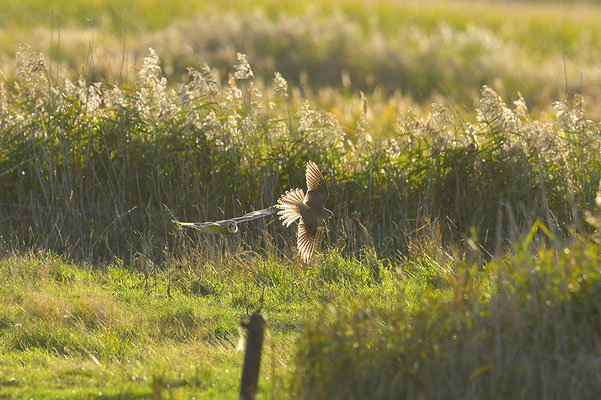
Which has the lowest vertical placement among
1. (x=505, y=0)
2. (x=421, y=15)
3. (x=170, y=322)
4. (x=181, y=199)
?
(x=170, y=322)

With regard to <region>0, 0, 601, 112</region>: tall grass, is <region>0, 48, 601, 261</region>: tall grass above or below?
below

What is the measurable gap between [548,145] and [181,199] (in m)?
3.97

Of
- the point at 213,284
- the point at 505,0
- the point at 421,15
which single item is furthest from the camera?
the point at 505,0

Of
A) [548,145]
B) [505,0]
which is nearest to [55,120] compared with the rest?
[548,145]

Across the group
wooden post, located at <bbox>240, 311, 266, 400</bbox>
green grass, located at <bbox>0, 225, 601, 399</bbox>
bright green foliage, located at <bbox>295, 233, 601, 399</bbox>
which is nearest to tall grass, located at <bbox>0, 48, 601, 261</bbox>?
green grass, located at <bbox>0, 225, 601, 399</bbox>

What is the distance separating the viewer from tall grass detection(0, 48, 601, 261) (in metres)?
8.55

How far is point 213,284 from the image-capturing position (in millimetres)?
7199

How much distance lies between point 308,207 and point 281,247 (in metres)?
1.54

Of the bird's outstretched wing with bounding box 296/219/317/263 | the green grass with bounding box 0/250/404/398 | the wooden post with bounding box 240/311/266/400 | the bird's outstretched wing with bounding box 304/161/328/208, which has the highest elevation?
the bird's outstretched wing with bounding box 304/161/328/208

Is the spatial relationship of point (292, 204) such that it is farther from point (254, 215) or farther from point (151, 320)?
point (151, 320)

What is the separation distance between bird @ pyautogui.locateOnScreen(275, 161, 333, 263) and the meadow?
0.48 meters

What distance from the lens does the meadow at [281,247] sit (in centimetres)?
457

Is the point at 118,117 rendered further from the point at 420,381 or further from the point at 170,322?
the point at 420,381

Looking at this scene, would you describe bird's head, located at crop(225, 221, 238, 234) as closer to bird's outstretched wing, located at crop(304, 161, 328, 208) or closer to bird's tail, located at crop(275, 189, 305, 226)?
bird's tail, located at crop(275, 189, 305, 226)
